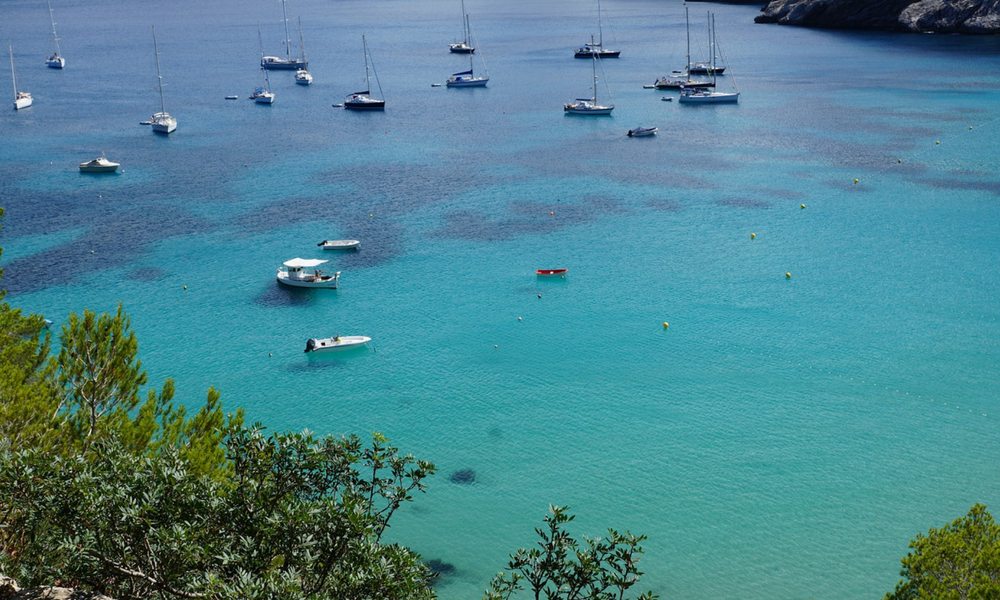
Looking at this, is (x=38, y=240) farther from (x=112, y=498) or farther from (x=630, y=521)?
(x=112, y=498)

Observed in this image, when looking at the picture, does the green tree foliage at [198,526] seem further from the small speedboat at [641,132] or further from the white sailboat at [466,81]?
the white sailboat at [466,81]

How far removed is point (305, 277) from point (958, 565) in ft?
141

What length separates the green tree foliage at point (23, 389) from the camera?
21.6 m

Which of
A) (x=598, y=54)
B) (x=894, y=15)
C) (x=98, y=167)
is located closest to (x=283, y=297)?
(x=98, y=167)

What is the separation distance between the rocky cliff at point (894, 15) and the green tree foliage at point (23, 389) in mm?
154541

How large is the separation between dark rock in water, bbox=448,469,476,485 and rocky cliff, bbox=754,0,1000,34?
14159 cm

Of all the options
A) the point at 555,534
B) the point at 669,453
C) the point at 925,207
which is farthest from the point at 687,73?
the point at 555,534

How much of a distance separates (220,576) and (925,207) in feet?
208

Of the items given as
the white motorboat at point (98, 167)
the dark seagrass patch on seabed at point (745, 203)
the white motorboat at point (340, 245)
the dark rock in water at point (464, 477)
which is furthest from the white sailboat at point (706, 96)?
the dark rock in water at point (464, 477)

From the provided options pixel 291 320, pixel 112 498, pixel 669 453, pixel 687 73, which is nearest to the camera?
pixel 112 498

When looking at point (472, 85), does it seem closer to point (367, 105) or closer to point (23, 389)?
point (367, 105)

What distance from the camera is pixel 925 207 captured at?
214 ft

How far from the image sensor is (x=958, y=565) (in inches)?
663

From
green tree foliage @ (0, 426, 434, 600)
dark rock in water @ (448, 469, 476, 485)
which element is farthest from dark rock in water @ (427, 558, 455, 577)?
green tree foliage @ (0, 426, 434, 600)
